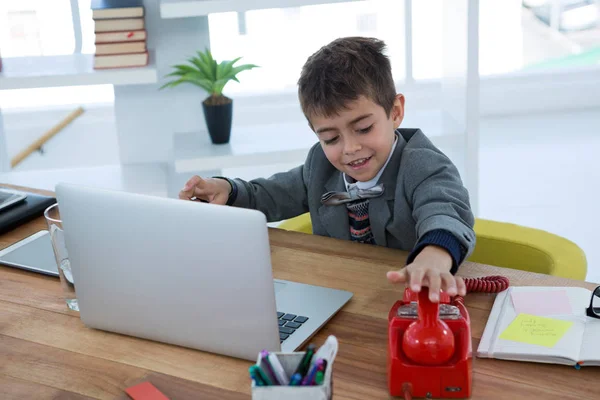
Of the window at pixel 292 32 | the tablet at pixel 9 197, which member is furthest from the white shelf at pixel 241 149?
the window at pixel 292 32

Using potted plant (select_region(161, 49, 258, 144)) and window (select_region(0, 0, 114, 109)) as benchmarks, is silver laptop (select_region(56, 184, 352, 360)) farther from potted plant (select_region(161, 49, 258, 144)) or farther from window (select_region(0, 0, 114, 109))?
window (select_region(0, 0, 114, 109))

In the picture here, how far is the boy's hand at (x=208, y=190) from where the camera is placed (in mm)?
1654

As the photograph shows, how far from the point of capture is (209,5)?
8.75ft

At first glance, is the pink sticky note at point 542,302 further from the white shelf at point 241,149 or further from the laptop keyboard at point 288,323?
the white shelf at point 241,149

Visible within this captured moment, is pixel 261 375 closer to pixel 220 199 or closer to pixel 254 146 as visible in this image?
pixel 220 199

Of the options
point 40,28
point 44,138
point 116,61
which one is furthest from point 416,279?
point 44,138

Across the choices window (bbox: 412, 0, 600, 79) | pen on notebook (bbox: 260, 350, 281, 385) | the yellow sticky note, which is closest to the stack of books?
the yellow sticky note

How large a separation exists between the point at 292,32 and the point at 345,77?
299 centimetres

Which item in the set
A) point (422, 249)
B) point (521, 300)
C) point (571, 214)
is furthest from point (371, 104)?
point (571, 214)

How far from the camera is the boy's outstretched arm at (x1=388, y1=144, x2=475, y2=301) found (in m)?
1.07

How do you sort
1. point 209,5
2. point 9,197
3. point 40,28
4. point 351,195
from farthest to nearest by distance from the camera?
point 40,28 → point 209,5 → point 9,197 → point 351,195

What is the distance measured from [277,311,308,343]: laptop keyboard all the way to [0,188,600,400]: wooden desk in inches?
1.6

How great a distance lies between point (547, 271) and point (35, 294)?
996 millimetres

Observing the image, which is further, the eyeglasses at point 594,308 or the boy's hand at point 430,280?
the eyeglasses at point 594,308
